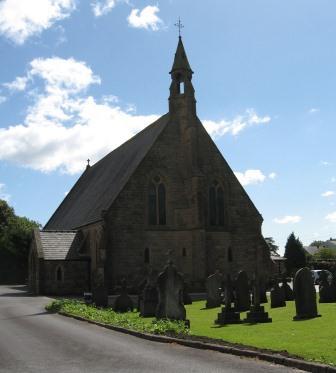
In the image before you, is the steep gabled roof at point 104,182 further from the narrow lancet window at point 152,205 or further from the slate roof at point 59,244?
the narrow lancet window at point 152,205

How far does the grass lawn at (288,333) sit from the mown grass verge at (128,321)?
1.89ft

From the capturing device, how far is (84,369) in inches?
377

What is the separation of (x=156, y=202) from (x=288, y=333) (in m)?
24.7

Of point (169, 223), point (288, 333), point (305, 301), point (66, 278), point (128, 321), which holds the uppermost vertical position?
point (169, 223)

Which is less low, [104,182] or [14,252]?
[104,182]

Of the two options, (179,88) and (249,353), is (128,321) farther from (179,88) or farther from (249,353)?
(179,88)

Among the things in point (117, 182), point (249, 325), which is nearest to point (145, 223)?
point (117, 182)

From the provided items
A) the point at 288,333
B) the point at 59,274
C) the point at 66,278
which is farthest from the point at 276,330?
the point at 59,274

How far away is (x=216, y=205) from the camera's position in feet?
126

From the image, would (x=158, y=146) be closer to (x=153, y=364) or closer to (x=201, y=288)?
(x=201, y=288)

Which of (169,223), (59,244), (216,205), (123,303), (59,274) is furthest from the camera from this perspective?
(59,244)

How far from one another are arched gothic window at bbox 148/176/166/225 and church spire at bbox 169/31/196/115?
5.96 meters

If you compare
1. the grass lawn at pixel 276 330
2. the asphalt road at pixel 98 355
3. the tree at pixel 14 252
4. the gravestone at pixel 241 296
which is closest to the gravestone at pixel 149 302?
the grass lawn at pixel 276 330

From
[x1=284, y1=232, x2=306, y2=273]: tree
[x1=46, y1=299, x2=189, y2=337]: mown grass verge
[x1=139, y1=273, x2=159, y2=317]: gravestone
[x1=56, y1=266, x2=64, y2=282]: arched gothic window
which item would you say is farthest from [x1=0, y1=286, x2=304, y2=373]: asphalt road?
[x1=284, y1=232, x2=306, y2=273]: tree
